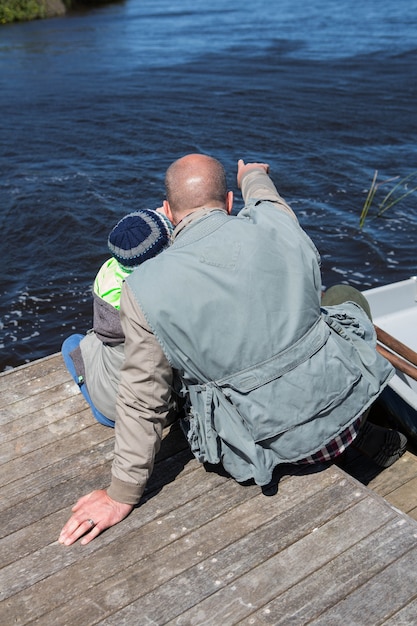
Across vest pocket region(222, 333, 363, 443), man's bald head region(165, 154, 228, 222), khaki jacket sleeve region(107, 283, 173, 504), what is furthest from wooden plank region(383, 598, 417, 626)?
man's bald head region(165, 154, 228, 222)

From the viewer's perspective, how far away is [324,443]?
3.01 m

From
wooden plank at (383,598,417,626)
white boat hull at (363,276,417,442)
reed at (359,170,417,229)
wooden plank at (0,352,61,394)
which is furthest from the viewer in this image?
reed at (359,170,417,229)

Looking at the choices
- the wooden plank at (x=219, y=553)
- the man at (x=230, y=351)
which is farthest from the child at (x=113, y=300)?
the wooden plank at (x=219, y=553)

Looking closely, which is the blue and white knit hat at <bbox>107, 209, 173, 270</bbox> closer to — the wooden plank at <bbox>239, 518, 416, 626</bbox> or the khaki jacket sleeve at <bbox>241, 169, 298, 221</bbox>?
the khaki jacket sleeve at <bbox>241, 169, 298, 221</bbox>

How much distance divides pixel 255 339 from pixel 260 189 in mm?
971

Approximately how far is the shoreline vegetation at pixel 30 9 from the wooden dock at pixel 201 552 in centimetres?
2831

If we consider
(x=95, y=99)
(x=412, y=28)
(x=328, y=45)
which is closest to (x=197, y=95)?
(x=95, y=99)

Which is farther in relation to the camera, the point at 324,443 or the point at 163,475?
the point at 163,475

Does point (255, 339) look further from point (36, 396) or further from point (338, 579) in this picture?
point (36, 396)

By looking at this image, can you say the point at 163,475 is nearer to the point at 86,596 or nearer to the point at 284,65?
the point at 86,596

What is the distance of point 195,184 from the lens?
292 cm

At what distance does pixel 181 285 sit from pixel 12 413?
5.91 feet

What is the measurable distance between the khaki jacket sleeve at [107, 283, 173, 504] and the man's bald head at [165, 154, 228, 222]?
450 mm

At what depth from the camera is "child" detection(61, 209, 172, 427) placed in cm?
317
